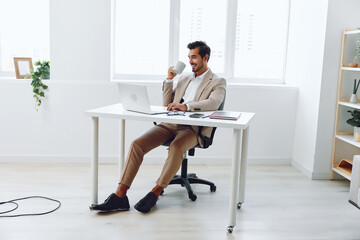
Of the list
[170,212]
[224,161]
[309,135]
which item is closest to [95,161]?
[170,212]

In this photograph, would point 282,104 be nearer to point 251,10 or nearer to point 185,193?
point 251,10

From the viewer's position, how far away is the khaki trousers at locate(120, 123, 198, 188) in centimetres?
292

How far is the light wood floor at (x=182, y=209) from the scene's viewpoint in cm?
262

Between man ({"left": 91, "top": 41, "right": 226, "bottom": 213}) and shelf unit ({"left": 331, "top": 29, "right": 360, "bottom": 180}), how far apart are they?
1.30m

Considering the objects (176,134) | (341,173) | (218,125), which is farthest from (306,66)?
(218,125)

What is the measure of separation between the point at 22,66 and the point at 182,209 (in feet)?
7.82

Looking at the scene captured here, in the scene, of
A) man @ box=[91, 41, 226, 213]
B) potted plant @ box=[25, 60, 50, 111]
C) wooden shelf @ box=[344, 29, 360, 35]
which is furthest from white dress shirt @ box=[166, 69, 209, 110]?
potted plant @ box=[25, 60, 50, 111]

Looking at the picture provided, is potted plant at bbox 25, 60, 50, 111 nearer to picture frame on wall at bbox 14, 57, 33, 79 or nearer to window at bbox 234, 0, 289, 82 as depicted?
picture frame on wall at bbox 14, 57, 33, 79

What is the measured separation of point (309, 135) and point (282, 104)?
48 centimetres

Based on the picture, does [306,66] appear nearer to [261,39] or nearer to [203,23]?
[261,39]

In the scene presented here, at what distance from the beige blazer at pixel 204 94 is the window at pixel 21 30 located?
1850mm

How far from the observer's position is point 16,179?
11.8ft

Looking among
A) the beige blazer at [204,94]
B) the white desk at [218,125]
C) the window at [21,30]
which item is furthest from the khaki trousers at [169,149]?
the window at [21,30]

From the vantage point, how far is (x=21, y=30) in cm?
437
